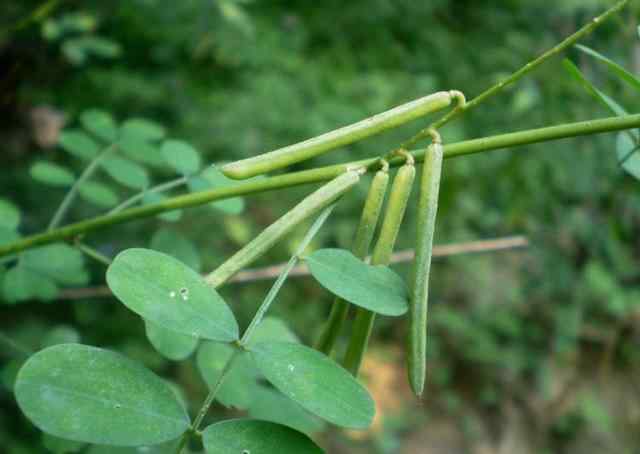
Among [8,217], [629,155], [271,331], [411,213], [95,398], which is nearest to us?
[95,398]

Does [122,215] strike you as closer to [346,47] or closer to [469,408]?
[346,47]

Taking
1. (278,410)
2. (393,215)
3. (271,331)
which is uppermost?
(393,215)

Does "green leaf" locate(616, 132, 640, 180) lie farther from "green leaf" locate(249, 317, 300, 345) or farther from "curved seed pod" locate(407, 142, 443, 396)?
"green leaf" locate(249, 317, 300, 345)

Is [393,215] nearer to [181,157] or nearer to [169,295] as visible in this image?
[169,295]

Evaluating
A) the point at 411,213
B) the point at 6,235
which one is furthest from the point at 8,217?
the point at 411,213

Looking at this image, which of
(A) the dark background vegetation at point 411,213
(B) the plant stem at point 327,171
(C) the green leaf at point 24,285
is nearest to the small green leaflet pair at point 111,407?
(B) the plant stem at point 327,171

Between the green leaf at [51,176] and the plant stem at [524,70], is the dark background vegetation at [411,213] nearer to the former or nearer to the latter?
the green leaf at [51,176]
